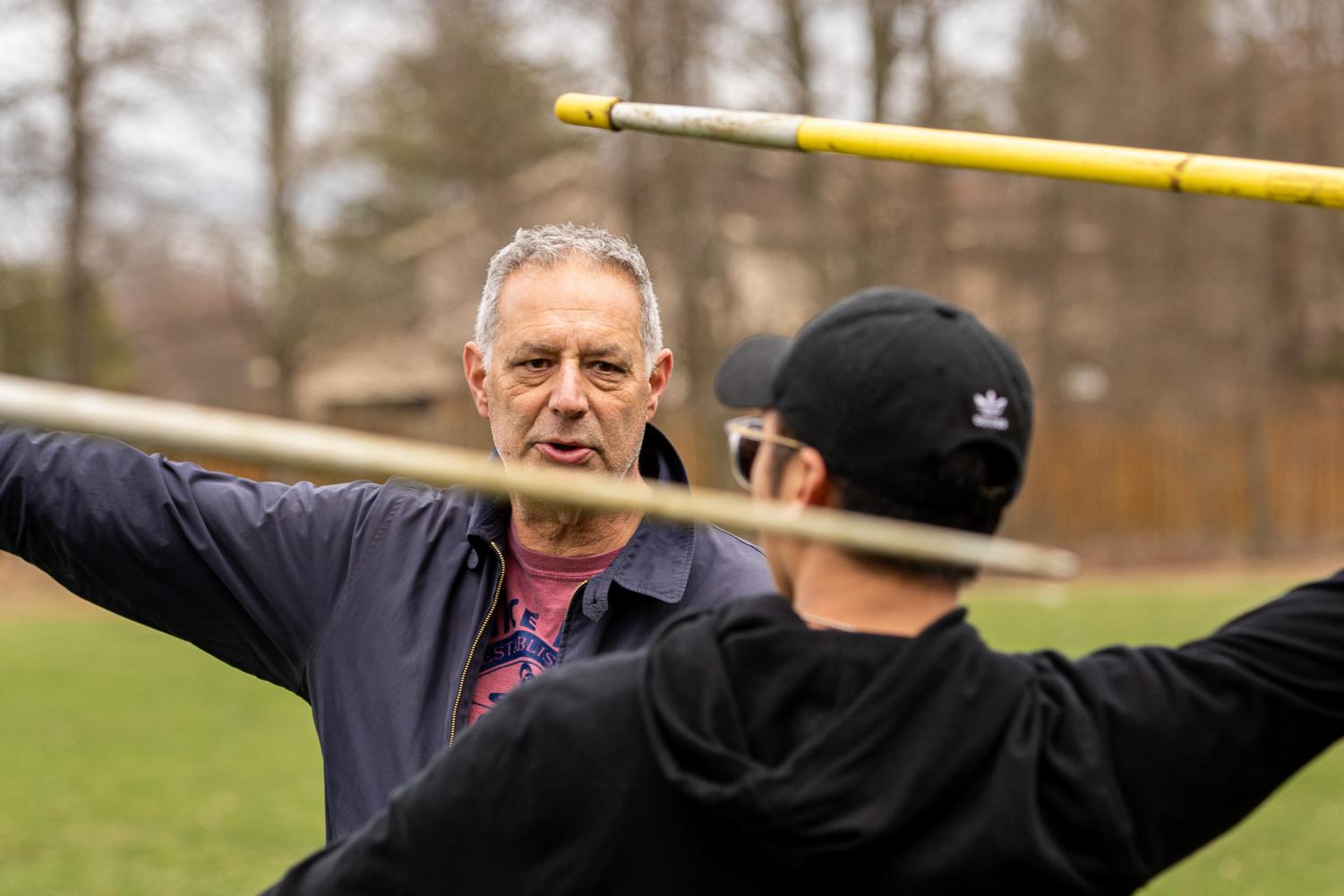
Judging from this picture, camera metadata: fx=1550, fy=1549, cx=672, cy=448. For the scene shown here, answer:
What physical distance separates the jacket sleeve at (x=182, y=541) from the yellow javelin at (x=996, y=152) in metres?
0.92

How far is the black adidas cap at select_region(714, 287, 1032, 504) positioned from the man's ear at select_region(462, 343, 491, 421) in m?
1.53

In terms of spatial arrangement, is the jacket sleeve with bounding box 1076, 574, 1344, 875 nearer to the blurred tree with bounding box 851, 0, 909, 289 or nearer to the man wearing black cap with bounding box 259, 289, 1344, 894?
the man wearing black cap with bounding box 259, 289, 1344, 894

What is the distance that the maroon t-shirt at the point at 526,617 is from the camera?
275 cm

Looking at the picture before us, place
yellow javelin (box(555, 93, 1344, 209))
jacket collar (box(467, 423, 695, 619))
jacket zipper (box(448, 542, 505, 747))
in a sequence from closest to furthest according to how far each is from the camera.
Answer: yellow javelin (box(555, 93, 1344, 209)), jacket zipper (box(448, 542, 505, 747)), jacket collar (box(467, 423, 695, 619))

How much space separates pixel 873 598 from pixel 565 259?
150cm

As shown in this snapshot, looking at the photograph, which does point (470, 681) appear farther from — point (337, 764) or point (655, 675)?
point (655, 675)

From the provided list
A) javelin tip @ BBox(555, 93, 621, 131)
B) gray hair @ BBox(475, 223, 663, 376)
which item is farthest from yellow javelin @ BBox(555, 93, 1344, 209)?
gray hair @ BBox(475, 223, 663, 376)

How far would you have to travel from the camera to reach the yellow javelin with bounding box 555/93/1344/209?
2035 mm

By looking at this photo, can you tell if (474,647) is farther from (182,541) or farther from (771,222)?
(771,222)

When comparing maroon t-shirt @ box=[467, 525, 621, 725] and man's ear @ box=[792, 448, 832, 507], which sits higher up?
man's ear @ box=[792, 448, 832, 507]

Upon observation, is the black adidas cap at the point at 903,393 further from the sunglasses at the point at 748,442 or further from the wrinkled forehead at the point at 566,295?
the wrinkled forehead at the point at 566,295

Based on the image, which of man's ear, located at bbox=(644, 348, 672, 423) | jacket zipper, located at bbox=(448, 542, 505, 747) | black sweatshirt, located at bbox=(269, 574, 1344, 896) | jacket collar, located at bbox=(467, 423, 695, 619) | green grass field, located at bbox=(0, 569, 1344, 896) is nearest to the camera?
black sweatshirt, located at bbox=(269, 574, 1344, 896)

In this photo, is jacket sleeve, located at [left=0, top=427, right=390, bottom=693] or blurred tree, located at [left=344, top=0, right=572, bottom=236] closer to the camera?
jacket sleeve, located at [left=0, top=427, right=390, bottom=693]

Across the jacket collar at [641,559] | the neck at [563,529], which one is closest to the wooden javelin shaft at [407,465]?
the jacket collar at [641,559]
